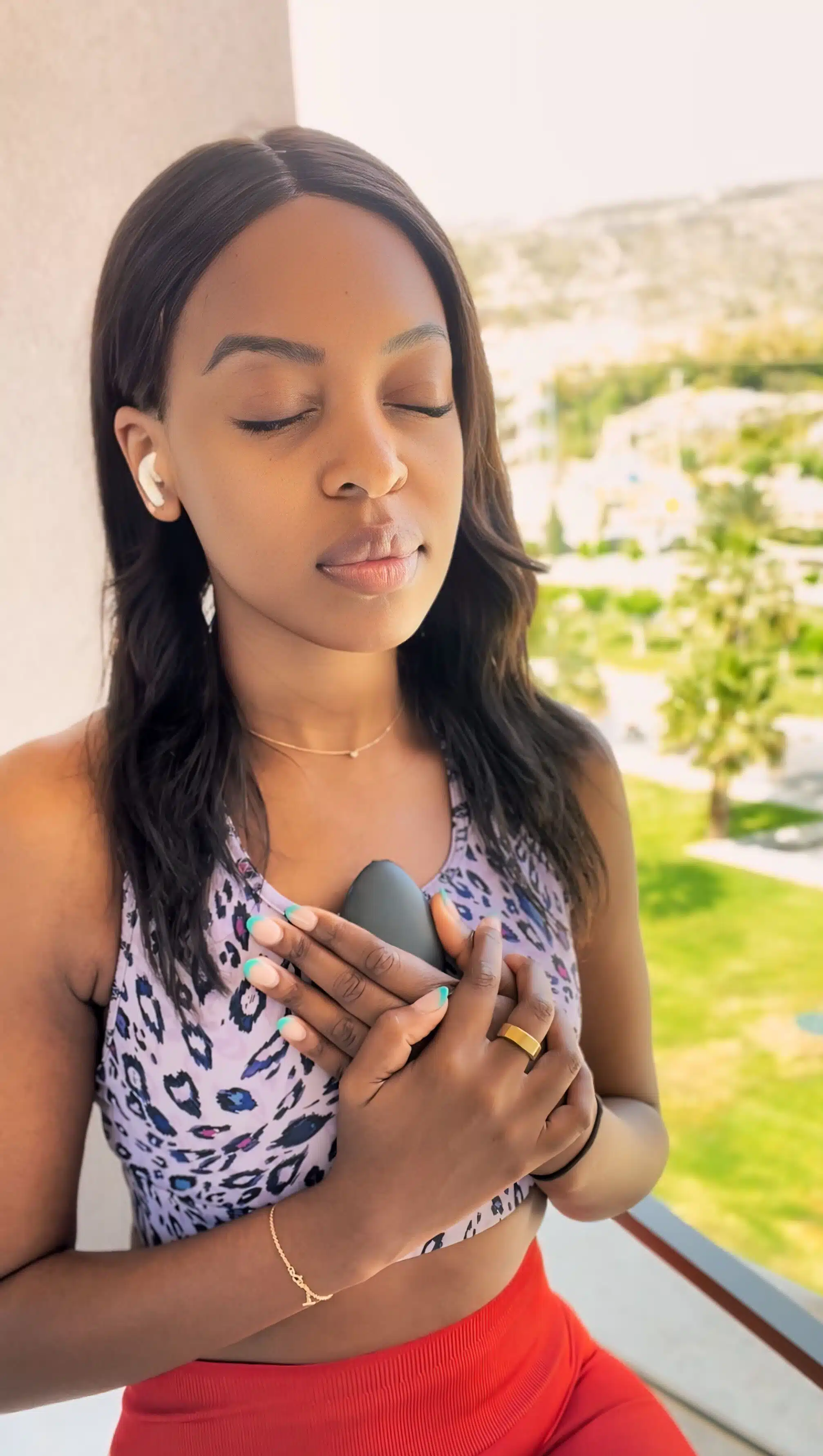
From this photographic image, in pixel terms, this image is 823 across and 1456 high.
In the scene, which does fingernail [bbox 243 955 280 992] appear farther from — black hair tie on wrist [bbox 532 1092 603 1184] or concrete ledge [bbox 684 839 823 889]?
concrete ledge [bbox 684 839 823 889]

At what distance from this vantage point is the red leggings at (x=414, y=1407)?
98 cm

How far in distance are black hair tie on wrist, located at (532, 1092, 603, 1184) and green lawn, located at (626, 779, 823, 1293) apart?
823 centimetres

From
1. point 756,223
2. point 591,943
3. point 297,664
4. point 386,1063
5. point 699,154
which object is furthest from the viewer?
point 756,223

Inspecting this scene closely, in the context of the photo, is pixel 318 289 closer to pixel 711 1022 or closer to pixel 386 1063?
pixel 386 1063

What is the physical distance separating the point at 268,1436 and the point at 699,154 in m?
6.87

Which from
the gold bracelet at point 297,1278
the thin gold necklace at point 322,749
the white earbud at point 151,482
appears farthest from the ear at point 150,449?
the gold bracelet at point 297,1278

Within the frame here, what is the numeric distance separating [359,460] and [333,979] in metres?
0.40

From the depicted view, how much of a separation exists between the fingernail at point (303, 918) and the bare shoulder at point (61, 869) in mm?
154

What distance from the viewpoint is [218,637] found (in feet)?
3.73

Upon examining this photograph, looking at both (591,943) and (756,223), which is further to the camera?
(756,223)

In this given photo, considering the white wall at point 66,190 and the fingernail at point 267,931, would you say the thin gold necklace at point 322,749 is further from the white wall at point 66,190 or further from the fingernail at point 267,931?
the white wall at point 66,190

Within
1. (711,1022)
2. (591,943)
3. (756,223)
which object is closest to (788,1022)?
(711,1022)

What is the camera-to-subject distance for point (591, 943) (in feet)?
4.08

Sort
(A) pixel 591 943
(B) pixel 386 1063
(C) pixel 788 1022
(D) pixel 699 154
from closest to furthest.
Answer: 1. (B) pixel 386 1063
2. (A) pixel 591 943
3. (D) pixel 699 154
4. (C) pixel 788 1022
